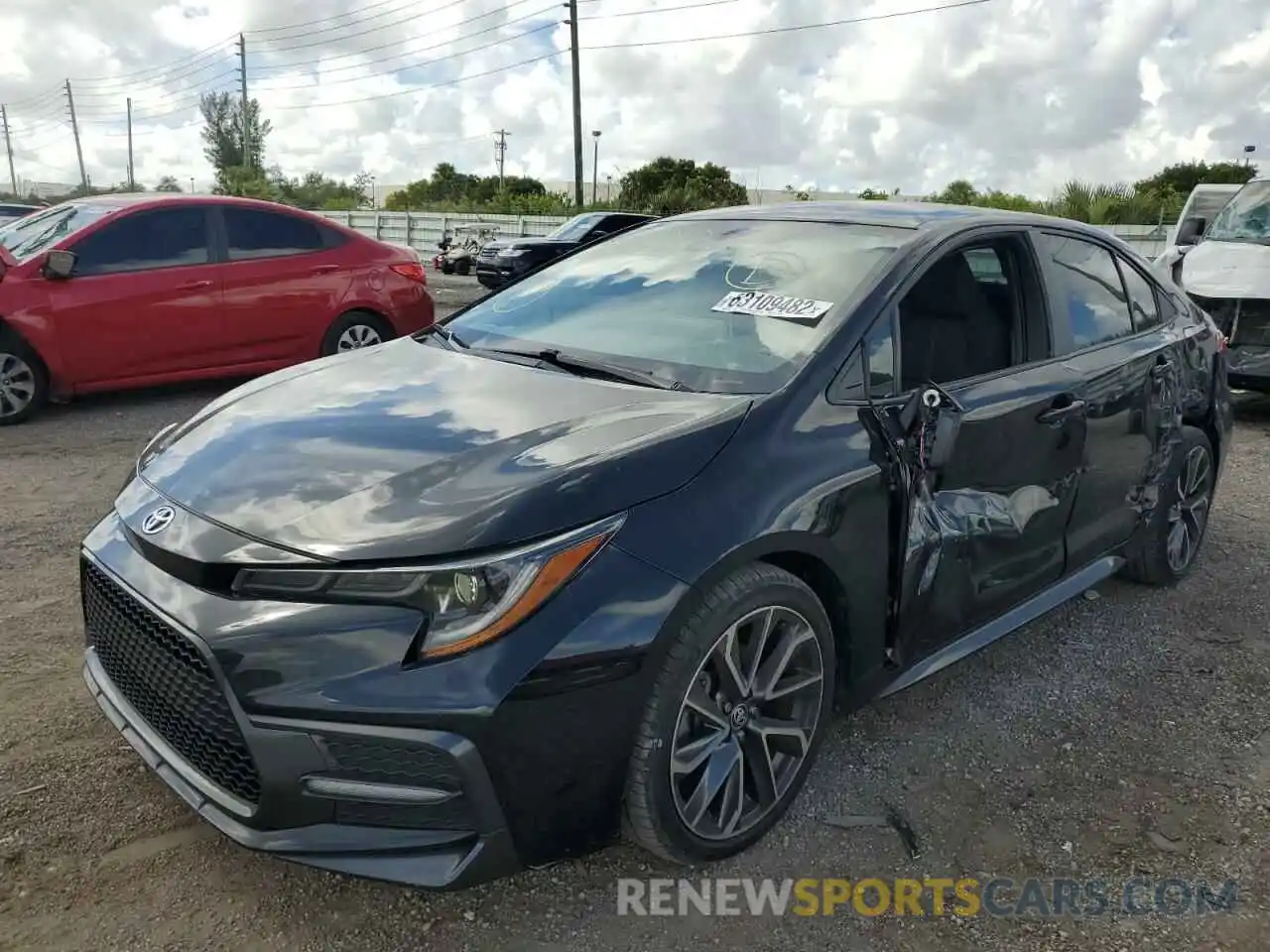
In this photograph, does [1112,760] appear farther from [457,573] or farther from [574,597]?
[457,573]

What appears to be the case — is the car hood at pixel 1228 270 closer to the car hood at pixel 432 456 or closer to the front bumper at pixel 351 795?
the car hood at pixel 432 456

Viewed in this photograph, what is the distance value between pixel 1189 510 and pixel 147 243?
6.40 meters

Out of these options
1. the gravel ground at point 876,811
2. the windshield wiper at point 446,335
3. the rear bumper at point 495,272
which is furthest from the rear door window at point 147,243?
the rear bumper at point 495,272

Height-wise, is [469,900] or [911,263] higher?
[911,263]

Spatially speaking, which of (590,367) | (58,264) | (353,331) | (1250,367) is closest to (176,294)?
(58,264)

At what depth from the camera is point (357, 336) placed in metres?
7.91

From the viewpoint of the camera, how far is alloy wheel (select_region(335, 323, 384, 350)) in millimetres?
7824

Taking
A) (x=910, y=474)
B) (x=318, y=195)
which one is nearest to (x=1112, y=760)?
(x=910, y=474)

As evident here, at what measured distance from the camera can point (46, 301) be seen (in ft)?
21.3

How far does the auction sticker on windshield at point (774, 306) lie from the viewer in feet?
9.55

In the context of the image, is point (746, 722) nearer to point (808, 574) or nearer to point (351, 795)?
point (808, 574)

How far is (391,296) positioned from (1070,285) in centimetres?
563

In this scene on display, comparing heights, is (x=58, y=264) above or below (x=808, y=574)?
above

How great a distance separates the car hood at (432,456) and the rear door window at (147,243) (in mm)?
4455
